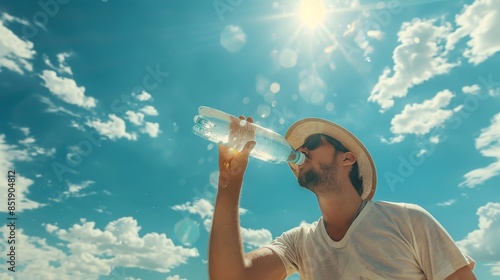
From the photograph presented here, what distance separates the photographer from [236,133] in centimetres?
453

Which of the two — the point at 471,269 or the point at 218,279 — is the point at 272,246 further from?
the point at 471,269

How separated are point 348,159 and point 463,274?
69.0 inches

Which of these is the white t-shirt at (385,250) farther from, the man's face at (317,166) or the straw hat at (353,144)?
the straw hat at (353,144)

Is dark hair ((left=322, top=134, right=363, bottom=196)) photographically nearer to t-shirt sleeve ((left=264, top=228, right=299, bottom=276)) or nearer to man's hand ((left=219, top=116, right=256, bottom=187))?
t-shirt sleeve ((left=264, top=228, right=299, bottom=276))

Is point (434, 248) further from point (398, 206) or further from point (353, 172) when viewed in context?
point (353, 172)

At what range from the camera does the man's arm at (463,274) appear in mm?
3045

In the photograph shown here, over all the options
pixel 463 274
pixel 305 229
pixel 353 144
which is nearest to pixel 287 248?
pixel 305 229

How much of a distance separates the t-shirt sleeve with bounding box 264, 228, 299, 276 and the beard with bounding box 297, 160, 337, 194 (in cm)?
54

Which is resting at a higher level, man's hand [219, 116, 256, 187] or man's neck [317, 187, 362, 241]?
man's hand [219, 116, 256, 187]

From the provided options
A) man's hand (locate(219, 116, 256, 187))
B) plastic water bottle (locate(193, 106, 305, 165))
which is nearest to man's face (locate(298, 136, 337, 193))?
plastic water bottle (locate(193, 106, 305, 165))

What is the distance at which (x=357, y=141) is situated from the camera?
446 centimetres

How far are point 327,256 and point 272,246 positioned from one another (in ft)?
1.97

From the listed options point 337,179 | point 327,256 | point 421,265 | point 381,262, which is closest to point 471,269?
point 421,265

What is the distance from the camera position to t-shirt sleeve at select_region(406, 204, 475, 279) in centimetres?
306
